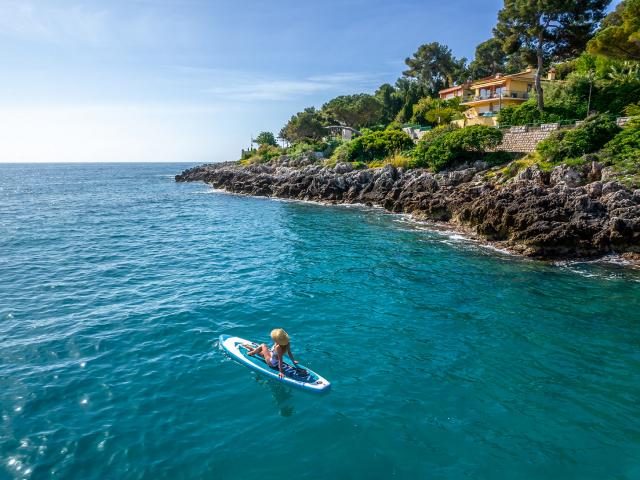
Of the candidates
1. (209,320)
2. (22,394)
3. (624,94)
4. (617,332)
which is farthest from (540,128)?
(22,394)

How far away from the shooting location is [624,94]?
43250 mm

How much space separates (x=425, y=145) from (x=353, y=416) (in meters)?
45.3

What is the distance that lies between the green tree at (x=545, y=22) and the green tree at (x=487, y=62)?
47.8m

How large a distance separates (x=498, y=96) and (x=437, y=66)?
41297mm

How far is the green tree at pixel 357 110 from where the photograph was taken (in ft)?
303

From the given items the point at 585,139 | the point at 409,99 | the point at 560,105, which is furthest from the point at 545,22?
the point at 409,99

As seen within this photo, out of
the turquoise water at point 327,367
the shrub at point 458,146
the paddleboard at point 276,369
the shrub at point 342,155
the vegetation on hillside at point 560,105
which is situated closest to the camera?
the turquoise water at point 327,367

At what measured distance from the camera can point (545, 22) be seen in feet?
154

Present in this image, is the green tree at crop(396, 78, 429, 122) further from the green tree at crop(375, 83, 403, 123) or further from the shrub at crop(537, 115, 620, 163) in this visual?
the shrub at crop(537, 115, 620, 163)

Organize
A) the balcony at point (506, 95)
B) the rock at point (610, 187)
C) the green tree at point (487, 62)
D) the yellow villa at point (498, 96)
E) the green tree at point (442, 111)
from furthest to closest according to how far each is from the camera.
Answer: the green tree at point (487, 62) → the green tree at point (442, 111) → the balcony at point (506, 95) → the yellow villa at point (498, 96) → the rock at point (610, 187)

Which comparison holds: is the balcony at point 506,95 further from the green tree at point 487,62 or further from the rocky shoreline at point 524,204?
the green tree at point 487,62

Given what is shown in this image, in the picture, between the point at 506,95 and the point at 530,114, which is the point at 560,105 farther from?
the point at 506,95

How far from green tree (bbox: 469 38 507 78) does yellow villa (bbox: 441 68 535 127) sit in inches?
1314

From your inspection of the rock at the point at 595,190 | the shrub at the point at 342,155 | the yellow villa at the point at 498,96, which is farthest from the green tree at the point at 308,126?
the rock at the point at 595,190
